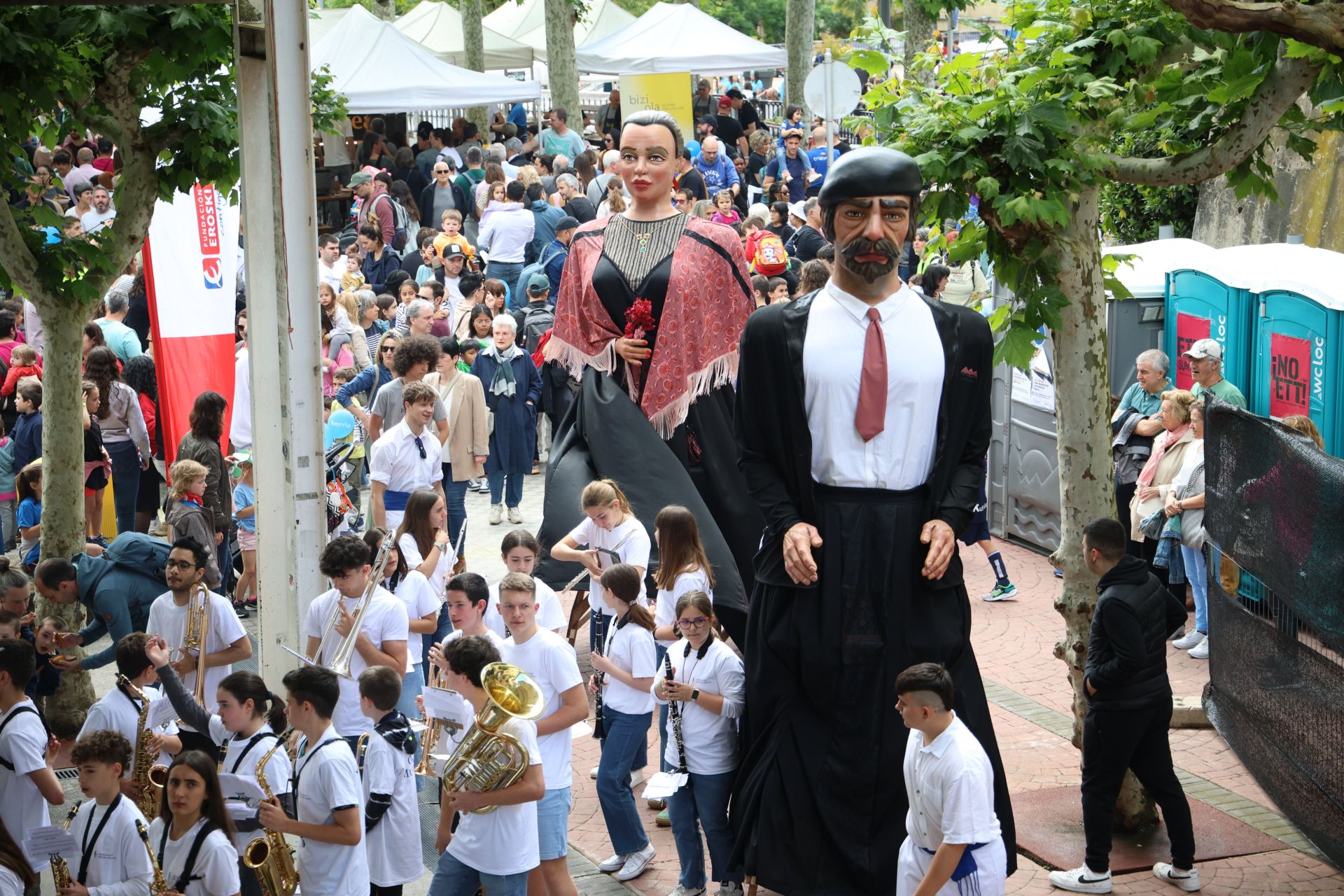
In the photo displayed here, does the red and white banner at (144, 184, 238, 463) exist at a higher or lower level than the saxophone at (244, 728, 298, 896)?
higher

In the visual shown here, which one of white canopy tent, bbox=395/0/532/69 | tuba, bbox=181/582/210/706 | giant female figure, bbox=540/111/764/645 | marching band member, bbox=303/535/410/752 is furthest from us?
white canopy tent, bbox=395/0/532/69

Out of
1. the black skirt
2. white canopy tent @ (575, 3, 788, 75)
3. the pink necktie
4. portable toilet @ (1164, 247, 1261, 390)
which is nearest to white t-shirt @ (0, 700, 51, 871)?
the black skirt

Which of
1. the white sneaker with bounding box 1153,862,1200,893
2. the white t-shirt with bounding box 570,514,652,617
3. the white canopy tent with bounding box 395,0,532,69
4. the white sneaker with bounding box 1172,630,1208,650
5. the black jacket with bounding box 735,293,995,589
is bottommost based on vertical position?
the white sneaker with bounding box 1153,862,1200,893

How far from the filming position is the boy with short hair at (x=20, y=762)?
6133 mm

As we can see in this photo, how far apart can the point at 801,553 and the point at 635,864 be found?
2.55 metres

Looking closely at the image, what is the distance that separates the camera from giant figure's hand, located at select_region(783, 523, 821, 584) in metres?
4.39

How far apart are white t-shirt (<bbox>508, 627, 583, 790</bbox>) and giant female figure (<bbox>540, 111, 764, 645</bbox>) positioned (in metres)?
1.41

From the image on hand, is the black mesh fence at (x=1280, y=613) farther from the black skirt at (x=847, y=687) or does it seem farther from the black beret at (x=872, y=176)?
the black beret at (x=872, y=176)

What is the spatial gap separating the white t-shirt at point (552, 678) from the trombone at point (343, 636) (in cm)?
73

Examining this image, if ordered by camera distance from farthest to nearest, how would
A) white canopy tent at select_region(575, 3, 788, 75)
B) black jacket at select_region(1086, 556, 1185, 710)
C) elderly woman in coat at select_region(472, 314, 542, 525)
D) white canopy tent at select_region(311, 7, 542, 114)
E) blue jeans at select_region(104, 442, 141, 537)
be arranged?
white canopy tent at select_region(575, 3, 788, 75) < white canopy tent at select_region(311, 7, 542, 114) < elderly woman in coat at select_region(472, 314, 542, 525) < blue jeans at select_region(104, 442, 141, 537) < black jacket at select_region(1086, 556, 1185, 710)

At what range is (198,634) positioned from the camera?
702cm

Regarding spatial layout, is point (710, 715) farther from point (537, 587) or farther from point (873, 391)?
point (873, 391)

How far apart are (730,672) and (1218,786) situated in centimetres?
284

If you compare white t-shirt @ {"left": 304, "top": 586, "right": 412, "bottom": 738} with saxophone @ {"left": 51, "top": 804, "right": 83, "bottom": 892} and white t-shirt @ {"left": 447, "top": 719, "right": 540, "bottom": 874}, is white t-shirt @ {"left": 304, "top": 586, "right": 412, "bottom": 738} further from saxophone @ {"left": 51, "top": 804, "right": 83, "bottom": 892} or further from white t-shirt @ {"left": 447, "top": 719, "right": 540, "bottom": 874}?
white t-shirt @ {"left": 447, "top": 719, "right": 540, "bottom": 874}
